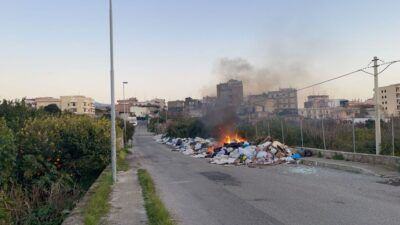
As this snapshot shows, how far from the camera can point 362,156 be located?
732 inches

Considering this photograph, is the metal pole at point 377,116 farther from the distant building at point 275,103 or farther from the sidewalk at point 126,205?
the distant building at point 275,103

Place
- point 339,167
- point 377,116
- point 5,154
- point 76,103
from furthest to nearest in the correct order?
point 76,103 → point 339,167 → point 377,116 → point 5,154

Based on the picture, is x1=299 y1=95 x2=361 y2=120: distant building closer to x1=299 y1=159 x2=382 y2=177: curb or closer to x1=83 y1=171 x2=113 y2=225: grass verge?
x1=299 y1=159 x2=382 y2=177: curb

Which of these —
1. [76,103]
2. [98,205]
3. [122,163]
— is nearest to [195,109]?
[122,163]

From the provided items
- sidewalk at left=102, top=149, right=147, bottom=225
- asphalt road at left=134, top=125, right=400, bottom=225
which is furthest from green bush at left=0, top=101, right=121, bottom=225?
asphalt road at left=134, top=125, right=400, bottom=225

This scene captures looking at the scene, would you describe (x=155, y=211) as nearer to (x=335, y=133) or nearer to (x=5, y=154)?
(x=5, y=154)

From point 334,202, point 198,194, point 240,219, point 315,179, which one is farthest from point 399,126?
point 240,219

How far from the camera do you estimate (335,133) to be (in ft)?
74.0

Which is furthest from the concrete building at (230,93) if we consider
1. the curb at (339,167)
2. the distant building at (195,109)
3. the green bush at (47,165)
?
the green bush at (47,165)

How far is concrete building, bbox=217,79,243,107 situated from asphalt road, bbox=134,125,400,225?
22.5 meters

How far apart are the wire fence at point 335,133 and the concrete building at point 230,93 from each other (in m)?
7.39

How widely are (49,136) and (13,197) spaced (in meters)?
6.32

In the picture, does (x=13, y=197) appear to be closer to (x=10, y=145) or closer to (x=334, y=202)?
(x=10, y=145)

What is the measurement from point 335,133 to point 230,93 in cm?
1901
